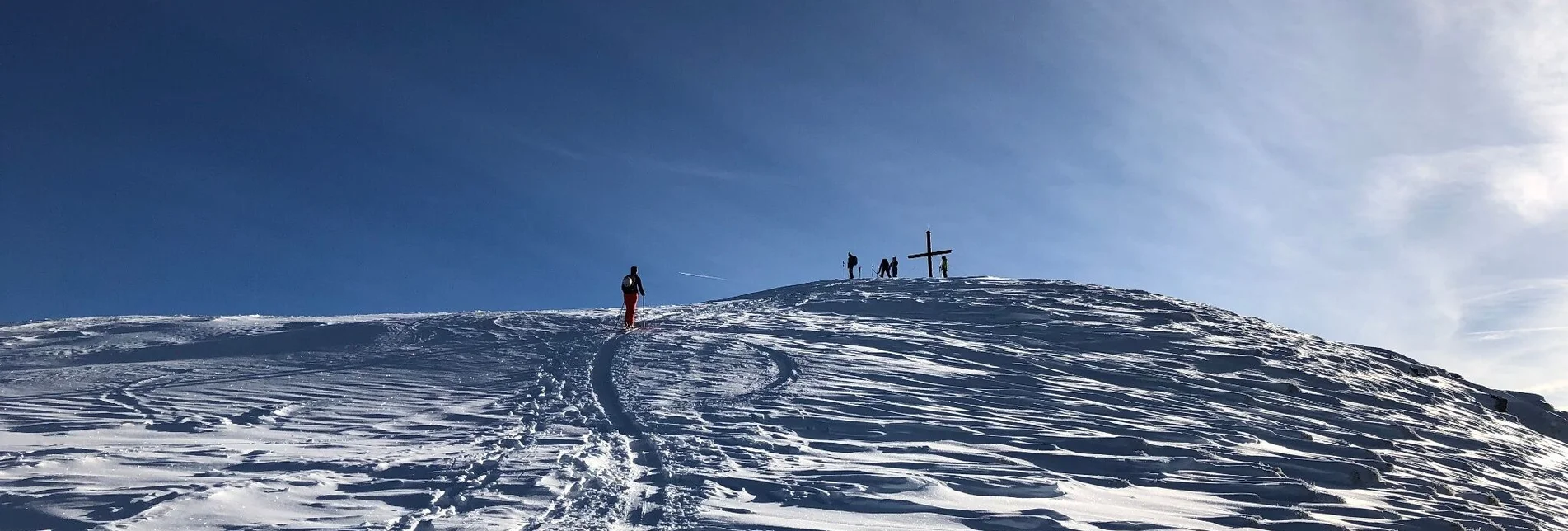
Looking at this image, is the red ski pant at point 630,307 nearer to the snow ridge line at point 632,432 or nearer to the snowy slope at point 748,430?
the snowy slope at point 748,430

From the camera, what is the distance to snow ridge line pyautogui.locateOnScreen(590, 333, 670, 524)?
18.6ft

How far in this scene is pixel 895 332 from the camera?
17406mm

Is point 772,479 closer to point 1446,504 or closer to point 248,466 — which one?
point 248,466

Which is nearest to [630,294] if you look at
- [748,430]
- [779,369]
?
[779,369]

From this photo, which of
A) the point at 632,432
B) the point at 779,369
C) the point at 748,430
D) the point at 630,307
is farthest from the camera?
the point at 630,307

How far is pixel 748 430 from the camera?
28.7ft

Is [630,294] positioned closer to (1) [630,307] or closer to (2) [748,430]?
(1) [630,307]

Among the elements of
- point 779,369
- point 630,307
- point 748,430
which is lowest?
point 748,430

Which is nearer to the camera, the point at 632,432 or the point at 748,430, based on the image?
the point at 632,432

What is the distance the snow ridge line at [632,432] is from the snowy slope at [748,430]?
43mm

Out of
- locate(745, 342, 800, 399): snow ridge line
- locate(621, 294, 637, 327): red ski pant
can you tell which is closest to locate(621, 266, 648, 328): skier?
locate(621, 294, 637, 327): red ski pant

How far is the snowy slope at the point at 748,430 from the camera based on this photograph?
6.01 m

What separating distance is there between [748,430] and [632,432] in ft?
3.93

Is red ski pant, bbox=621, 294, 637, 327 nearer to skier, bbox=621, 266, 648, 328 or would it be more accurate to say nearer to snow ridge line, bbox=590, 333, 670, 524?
skier, bbox=621, 266, 648, 328
